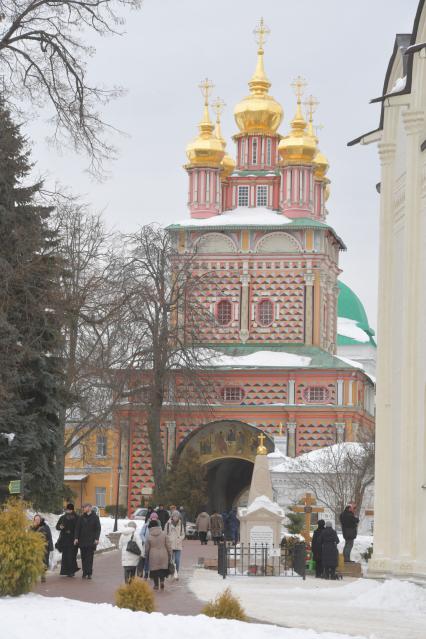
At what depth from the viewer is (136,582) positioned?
16203mm

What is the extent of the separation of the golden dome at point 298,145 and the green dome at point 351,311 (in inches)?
928

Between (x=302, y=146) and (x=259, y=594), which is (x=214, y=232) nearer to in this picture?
(x=302, y=146)

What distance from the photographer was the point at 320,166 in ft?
212

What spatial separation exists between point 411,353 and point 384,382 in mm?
1894

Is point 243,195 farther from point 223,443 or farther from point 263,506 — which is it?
point 263,506

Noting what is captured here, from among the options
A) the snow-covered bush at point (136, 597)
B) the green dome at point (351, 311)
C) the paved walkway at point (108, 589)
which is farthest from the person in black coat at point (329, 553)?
the green dome at point (351, 311)

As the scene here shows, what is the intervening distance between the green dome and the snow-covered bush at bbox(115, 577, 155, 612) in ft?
223

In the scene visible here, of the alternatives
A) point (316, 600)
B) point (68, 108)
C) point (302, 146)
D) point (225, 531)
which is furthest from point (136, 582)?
point (302, 146)

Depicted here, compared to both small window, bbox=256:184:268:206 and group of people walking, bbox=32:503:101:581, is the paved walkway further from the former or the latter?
small window, bbox=256:184:268:206

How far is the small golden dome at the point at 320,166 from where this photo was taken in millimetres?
64312

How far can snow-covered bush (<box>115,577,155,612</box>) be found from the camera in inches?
632

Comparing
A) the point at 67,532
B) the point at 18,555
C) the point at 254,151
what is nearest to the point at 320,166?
the point at 254,151

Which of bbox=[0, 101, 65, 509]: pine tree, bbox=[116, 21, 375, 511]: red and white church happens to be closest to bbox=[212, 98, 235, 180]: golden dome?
bbox=[116, 21, 375, 511]: red and white church

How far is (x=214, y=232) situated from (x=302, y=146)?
515cm
